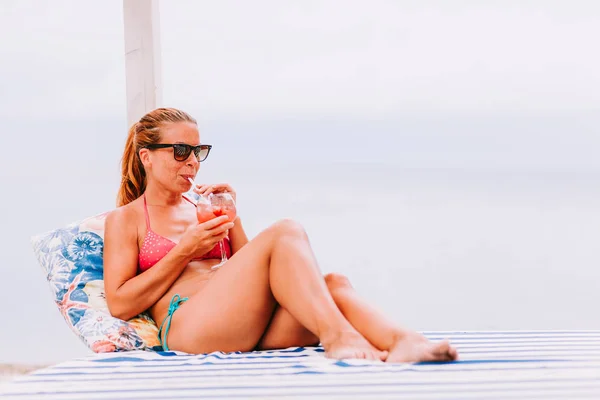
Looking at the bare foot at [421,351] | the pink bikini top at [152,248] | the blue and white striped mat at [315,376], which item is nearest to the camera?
the blue and white striped mat at [315,376]

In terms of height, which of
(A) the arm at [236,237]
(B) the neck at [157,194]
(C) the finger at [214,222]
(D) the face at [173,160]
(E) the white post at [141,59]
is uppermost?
(E) the white post at [141,59]

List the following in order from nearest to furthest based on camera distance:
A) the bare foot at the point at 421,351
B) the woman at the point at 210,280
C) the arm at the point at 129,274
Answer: the bare foot at the point at 421,351 < the woman at the point at 210,280 < the arm at the point at 129,274

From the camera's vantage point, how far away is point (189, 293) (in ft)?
8.68

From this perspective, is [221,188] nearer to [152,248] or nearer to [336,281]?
[152,248]

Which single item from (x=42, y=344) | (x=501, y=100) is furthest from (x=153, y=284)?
(x=501, y=100)

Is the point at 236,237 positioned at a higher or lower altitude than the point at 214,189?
lower

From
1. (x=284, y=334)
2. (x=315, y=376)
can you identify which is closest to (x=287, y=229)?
(x=284, y=334)

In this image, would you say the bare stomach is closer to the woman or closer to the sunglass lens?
the woman

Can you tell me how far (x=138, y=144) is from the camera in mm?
2811

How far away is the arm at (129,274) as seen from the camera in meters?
2.55

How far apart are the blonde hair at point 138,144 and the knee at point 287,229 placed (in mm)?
603

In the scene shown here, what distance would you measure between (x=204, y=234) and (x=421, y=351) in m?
0.81

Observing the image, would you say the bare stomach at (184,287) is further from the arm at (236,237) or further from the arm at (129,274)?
the arm at (236,237)

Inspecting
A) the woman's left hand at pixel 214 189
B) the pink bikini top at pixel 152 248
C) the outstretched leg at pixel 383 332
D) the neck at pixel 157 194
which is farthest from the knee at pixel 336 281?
the neck at pixel 157 194
